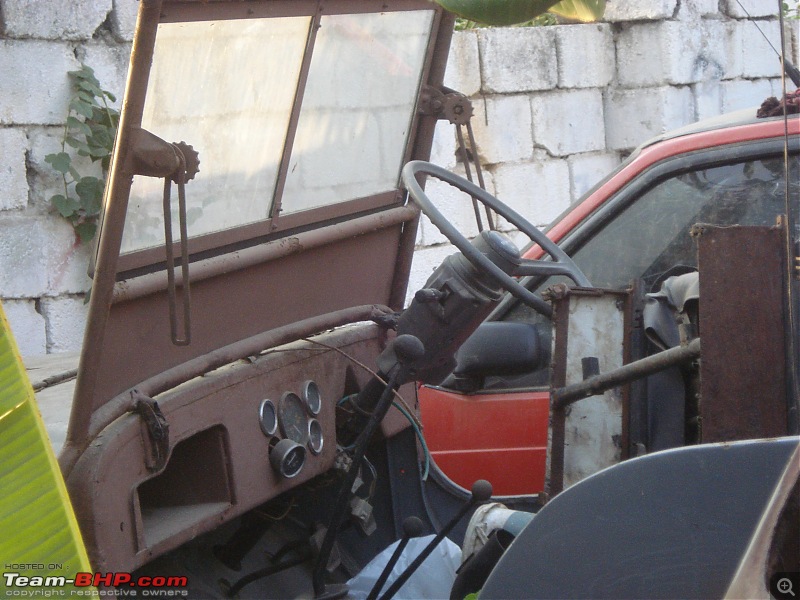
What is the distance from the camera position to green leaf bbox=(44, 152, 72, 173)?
4.85 m

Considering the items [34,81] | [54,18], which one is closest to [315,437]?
[34,81]

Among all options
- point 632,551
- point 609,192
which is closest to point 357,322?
point 609,192

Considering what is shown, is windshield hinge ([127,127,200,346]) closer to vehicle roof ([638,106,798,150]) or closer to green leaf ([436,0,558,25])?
green leaf ([436,0,558,25])

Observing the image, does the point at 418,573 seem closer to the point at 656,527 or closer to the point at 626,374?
the point at 626,374

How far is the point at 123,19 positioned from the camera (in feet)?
17.0

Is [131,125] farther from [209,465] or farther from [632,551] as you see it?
[632,551]

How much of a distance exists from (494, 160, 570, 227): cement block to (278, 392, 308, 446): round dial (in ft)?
17.1

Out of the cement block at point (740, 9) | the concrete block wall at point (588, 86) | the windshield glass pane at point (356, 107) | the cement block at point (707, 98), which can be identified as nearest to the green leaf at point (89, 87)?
the concrete block wall at point (588, 86)

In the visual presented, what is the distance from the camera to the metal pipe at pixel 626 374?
203 centimetres

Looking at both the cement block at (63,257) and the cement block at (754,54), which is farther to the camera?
the cement block at (754,54)

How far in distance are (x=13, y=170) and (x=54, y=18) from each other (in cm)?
81

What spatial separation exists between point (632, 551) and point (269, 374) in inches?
41.2

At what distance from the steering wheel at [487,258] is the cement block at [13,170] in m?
2.88

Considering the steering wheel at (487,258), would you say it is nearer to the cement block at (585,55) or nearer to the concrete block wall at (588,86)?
the concrete block wall at (588,86)
